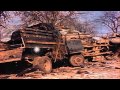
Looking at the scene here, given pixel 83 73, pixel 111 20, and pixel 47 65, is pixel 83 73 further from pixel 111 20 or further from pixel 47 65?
pixel 111 20

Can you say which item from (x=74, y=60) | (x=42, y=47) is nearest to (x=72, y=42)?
(x=74, y=60)

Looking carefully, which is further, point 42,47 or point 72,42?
point 72,42

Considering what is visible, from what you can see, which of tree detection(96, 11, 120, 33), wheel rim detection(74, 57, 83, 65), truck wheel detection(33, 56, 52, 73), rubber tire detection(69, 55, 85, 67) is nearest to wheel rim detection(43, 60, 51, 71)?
truck wheel detection(33, 56, 52, 73)

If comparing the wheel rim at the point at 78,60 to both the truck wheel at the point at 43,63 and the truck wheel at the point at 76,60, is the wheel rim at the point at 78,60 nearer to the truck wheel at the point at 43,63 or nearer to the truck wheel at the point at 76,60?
the truck wheel at the point at 76,60

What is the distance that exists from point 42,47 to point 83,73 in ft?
4.39

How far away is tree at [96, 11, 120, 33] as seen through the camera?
7.33 m

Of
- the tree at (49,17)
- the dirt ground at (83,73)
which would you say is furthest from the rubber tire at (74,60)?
the tree at (49,17)

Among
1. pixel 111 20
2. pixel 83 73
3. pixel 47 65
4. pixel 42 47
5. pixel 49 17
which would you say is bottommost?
pixel 83 73

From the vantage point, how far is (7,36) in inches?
285

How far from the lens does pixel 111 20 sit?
7.51 metres

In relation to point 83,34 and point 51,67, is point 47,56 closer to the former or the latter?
point 51,67

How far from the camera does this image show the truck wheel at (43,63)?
7223 mm
